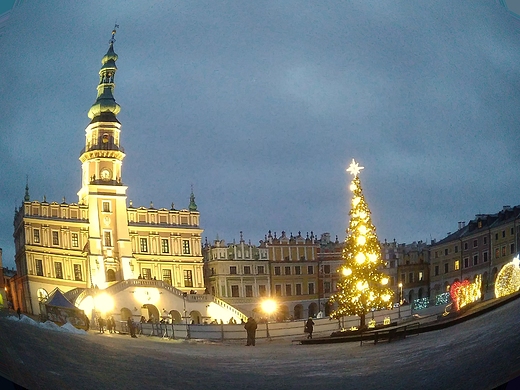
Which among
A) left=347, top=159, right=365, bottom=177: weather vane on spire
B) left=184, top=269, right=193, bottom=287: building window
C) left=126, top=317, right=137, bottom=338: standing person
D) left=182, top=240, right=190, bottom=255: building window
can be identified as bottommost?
left=126, top=317, right=137, bottom=338: standing person

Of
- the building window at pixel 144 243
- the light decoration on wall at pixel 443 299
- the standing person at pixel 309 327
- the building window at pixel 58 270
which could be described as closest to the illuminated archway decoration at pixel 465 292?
the light decoration on wall at pixel 443 299

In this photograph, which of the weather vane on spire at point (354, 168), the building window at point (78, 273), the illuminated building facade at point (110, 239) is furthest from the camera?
the building window at point (78, 273)

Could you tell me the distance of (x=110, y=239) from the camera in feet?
20.3

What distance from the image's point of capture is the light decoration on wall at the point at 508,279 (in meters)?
6.37

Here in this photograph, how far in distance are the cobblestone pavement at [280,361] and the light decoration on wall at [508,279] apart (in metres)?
0.10

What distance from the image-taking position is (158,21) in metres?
6.08

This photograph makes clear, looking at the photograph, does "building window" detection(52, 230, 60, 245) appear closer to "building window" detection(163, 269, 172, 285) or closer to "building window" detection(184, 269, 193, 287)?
"building window" detection(163, 269, 172, 285)

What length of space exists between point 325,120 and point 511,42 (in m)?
1.21

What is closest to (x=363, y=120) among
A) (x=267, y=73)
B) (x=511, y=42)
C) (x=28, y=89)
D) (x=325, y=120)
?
(x=325, y=120)

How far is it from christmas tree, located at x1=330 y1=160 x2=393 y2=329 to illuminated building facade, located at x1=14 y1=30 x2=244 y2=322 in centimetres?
79

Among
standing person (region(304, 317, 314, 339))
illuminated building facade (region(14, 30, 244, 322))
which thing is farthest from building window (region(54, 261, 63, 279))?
standing person (region(304, 317, 314, 339))

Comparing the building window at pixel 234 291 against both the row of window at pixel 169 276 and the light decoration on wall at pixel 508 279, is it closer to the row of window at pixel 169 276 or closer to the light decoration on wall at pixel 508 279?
the row of window at pixel 169 276

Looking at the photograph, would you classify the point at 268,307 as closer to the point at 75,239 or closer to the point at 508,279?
the point at 75,239

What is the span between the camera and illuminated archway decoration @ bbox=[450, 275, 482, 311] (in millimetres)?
6328
